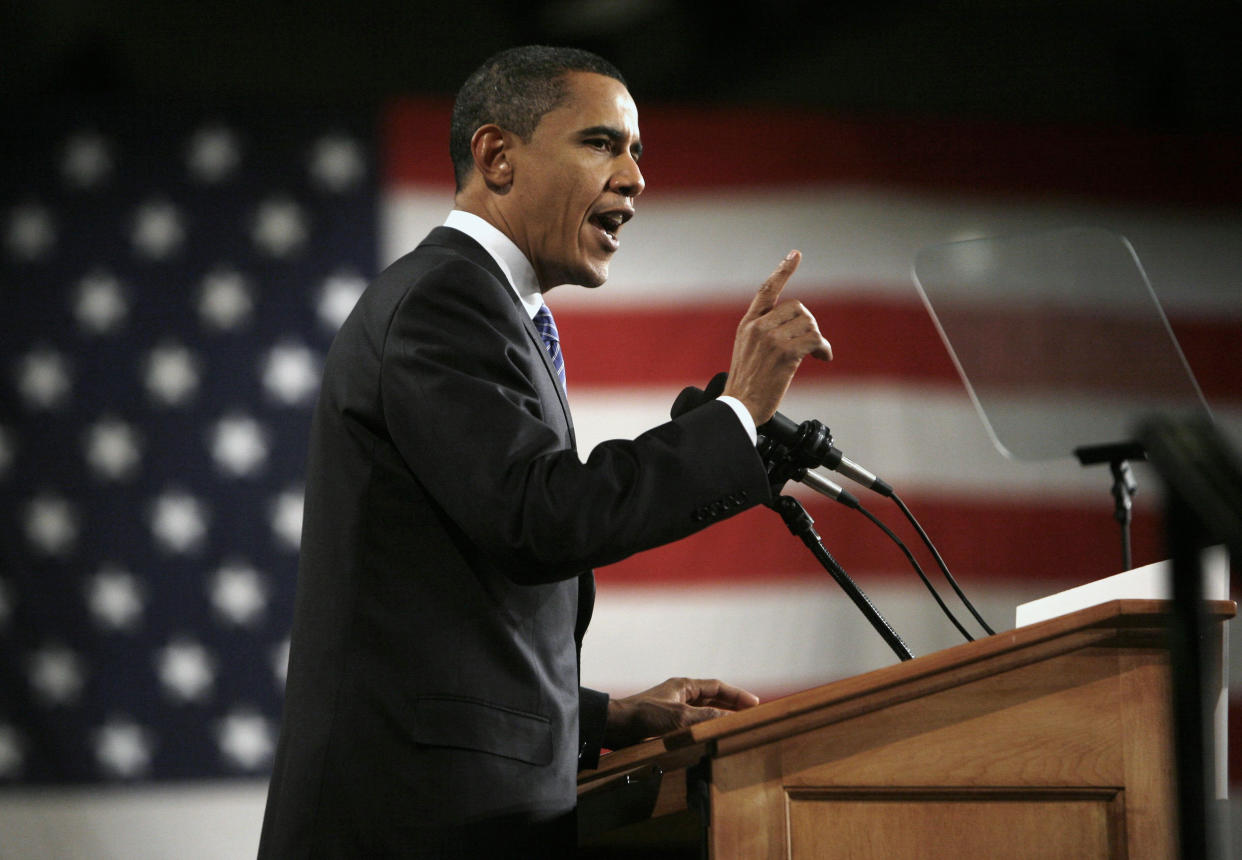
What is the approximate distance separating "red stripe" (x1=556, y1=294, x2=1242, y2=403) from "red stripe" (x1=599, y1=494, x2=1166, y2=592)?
1.08 ft

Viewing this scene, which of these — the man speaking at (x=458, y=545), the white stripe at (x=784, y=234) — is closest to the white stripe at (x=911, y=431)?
the white stripe at (x=784, y=234)

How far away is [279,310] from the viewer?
293cm

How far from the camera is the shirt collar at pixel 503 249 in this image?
1433 mm

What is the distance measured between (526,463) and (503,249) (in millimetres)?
416

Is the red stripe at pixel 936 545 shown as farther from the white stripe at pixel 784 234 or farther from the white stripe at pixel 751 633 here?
the white stripe at pixel 784 234

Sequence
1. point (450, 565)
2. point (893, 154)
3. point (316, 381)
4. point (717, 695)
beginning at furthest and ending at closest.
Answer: point (893, 154)
point (316, 381)
point (717, 695)
point (450, 565)

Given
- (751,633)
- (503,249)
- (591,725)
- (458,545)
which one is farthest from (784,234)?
(458,545)

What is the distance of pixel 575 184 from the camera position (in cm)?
147

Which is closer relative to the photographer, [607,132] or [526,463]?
[526,463]

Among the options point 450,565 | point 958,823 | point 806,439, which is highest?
point 806,439

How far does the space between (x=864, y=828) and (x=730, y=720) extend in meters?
0.16

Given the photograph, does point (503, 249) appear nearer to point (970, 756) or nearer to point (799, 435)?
point (799, 435)

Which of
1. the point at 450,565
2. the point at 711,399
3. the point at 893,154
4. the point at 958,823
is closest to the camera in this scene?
the point at 958,823

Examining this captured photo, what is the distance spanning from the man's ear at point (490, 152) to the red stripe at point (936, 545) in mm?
1596
